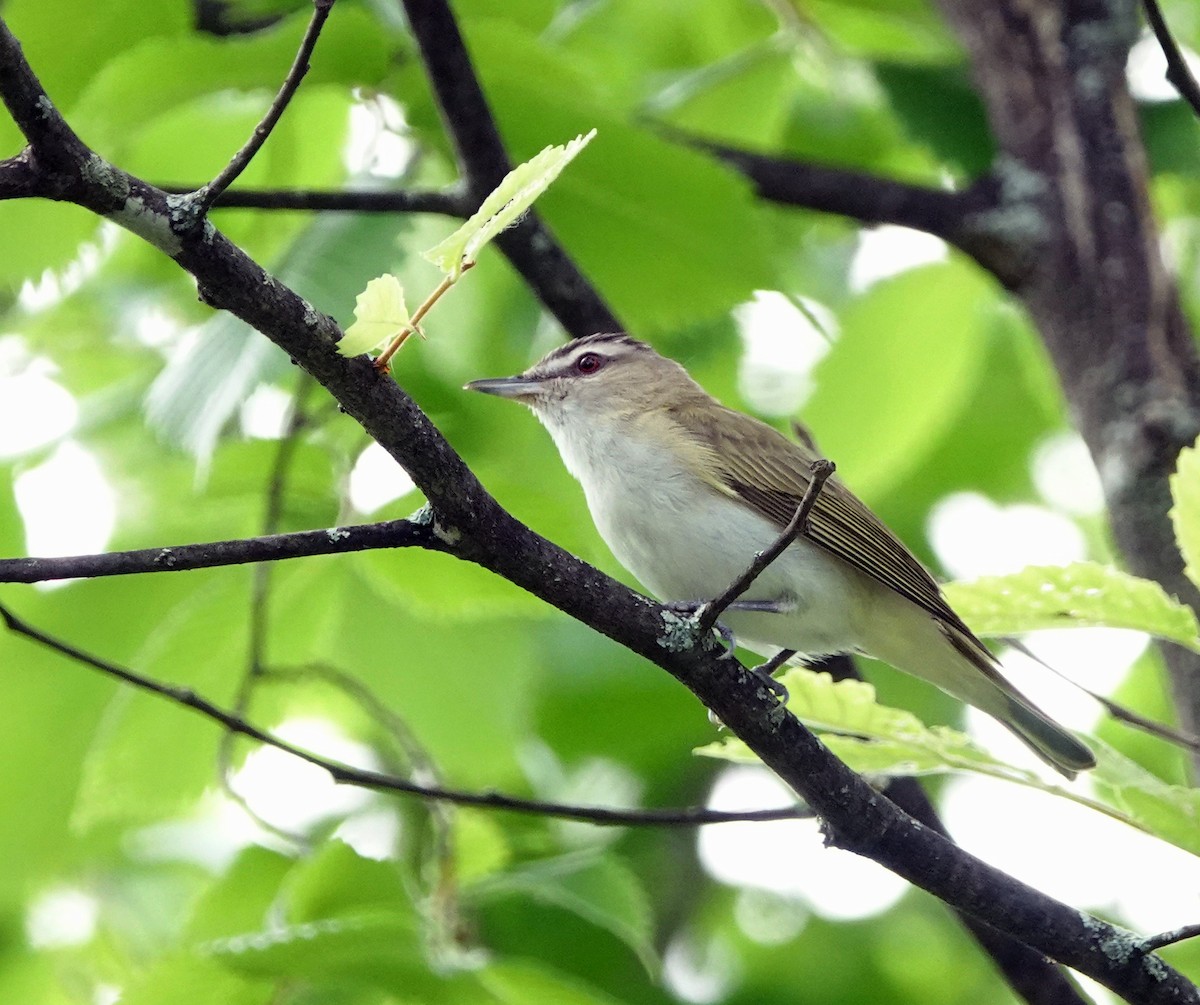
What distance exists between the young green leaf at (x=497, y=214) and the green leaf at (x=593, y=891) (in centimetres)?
215

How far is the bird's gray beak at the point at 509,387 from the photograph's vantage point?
402 cm

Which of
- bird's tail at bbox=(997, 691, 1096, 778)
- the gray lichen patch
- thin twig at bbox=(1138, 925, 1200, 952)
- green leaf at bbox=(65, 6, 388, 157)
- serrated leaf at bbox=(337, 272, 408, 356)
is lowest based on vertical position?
thin twig at bbox=(1138, 925, 1200, 952)

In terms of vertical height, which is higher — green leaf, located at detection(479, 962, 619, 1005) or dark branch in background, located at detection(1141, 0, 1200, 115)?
dark branch in background, located at detection(1141, 0, 1200, 115)

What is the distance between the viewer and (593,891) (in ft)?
11.4

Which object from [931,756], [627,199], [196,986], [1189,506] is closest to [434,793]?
[196,986]

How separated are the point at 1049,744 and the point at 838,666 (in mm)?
623

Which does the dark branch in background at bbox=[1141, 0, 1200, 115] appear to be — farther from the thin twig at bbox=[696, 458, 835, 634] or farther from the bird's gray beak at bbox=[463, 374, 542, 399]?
the bird's gray beak at bbox=[463, 374, 542, 399]

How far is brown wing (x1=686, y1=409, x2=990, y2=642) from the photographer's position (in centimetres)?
378

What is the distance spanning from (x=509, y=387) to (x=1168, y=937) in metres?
2.41

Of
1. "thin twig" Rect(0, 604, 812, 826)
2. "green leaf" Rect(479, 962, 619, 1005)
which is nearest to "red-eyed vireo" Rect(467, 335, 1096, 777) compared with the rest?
"thin twig" Rect(0, 604, 812, 826)

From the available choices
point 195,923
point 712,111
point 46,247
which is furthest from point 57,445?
point 712,111

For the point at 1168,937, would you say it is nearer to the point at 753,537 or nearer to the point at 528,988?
the point at 528,988

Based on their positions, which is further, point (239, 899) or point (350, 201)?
point (239, 899)

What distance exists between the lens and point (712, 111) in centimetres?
471
